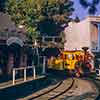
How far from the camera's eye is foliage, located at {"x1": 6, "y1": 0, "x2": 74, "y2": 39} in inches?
1710

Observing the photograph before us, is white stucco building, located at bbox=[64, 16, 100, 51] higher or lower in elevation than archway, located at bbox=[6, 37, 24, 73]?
higher

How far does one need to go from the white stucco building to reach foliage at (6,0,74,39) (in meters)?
4.45

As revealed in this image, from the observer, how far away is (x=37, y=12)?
46.4 m

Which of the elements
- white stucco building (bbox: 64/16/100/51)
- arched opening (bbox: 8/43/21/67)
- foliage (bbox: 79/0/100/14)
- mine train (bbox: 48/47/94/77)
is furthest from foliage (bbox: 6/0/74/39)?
foliage (bbox: 79/0/100/14)

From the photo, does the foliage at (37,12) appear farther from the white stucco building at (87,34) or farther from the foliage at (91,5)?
the foliage at (91,5)

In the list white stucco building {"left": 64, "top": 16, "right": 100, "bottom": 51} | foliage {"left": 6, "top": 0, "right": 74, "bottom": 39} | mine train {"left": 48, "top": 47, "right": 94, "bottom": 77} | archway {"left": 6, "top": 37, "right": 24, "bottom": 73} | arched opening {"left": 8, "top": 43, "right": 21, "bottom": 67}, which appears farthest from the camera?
foliage {"left": 6, "top": 0, "right": 74, "bottom": 39}

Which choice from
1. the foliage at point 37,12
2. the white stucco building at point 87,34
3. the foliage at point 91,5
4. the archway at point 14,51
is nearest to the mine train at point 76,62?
the archway at point 14,51

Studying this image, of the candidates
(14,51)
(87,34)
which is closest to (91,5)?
(14,51)

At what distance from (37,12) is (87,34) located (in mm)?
7495

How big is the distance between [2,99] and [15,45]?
7887mm

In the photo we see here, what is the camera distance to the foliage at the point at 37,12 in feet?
143


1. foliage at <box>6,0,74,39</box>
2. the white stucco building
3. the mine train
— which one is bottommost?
the mine train

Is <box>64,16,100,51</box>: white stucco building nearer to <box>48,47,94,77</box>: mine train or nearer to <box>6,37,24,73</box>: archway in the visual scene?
<box>48,47,94,77</box>: mine train

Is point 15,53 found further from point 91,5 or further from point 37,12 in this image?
point 37,12
